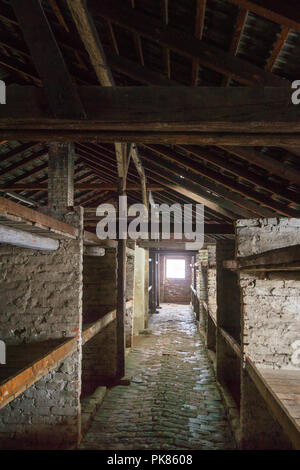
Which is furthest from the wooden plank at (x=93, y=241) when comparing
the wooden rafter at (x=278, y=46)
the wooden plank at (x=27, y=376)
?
the wooden rafter at (x=278, y=46)

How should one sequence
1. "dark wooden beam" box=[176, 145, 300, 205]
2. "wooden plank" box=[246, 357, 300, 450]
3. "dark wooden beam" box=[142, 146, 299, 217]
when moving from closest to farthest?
1. "wooden plank" box=[246, 357, 300, 450]
2. "dark wooden beam" box=[176, 145, 300, 205]
3. "dark wooden beam" box=[142, 146, 299, 217]

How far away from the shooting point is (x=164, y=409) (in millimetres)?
5359

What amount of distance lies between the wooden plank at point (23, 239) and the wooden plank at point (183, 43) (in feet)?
7.31

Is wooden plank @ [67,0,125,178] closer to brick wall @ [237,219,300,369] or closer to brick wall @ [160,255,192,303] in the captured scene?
brick wall @ [237,219,300,369]

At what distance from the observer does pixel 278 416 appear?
258 centimetres

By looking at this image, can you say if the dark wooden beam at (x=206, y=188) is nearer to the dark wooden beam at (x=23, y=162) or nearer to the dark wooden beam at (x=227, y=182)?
the dark wooden beam at (x=227, y=182)

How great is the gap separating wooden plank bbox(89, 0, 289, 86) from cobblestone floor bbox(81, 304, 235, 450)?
4.70 meters

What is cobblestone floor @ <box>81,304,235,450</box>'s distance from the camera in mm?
4418

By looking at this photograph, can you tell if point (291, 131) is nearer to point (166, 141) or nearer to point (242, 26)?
point (166, 141)

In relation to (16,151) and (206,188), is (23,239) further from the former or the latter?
(16,151)

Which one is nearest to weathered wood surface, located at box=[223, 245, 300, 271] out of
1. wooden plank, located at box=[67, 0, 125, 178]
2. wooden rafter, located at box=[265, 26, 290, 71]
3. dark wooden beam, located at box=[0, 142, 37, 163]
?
wooden rafter, located at box=[265, 26, 290, 71]

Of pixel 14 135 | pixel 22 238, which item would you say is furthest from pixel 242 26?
pixel 22 238

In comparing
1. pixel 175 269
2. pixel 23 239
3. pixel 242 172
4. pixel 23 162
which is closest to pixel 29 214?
pixel 23 239

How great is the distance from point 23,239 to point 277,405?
115 inches
